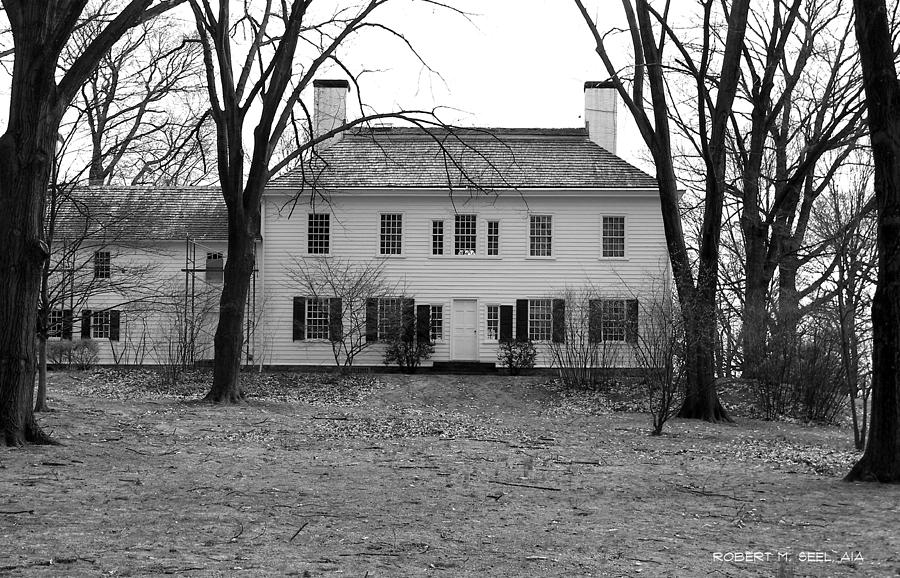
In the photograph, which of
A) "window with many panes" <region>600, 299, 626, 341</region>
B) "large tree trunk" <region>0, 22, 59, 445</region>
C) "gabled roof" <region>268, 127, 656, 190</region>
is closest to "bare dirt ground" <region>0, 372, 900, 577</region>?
"large tree trunk" <region>0, 22, 59, 445</region>

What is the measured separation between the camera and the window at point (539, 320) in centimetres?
2812

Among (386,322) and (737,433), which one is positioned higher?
(386,322)

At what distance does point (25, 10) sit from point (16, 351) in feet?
12.5

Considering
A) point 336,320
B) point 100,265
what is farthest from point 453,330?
point 100,265

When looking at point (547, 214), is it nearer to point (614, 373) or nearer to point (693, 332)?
point (614, 373)

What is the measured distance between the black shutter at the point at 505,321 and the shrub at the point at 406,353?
243 cm

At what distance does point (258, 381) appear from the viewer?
2347cm

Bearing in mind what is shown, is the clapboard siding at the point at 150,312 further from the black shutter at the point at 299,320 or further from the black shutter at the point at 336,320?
the black shutter at the point at 336,320

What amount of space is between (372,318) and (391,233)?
322 centimetres

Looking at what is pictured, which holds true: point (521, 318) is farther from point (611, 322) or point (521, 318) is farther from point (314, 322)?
point (314, 322)

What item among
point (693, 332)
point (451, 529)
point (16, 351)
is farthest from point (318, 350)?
point (451, 529)

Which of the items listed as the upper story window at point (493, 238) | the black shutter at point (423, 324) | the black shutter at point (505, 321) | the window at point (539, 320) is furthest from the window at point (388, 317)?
the window at point (539, 320)

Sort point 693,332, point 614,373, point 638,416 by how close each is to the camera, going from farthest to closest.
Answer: point 614,373
point 638,416
point 693,332

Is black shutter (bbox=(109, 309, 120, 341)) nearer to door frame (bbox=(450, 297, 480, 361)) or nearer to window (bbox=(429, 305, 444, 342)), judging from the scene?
window (bbox=(429, 305, 444, 342))
